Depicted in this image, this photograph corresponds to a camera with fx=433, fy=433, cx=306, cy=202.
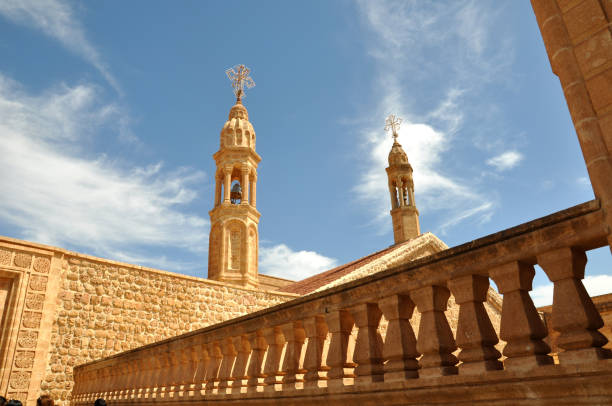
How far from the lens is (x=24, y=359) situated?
8.67 meters

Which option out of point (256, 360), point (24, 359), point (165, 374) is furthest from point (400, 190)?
point (256, 360)

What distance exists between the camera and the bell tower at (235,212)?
62.1ft

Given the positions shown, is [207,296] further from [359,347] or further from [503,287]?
[503,287]

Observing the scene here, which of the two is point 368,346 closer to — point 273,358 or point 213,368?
point 273,358

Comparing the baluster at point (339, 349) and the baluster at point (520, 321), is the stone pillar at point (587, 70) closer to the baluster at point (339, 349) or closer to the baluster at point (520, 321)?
the baluster at point (520, 321)

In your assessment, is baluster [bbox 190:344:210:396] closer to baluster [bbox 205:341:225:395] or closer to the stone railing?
baluster [bbox 205:341:225:395]

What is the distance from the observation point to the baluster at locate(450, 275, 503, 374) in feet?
7.30

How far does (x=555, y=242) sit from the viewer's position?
6.75ft

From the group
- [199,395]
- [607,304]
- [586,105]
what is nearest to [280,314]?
[199,395]

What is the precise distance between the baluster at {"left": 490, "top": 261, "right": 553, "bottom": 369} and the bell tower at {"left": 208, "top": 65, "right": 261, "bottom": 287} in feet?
55.5

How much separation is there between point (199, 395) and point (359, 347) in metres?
2.35

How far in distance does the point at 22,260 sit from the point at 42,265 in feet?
1.42

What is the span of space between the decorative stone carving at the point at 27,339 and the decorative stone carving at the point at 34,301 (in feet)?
1.64

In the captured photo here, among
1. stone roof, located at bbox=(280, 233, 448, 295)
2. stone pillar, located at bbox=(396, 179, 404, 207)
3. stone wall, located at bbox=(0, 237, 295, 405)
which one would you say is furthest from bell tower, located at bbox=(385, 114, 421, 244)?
stone wall, located at bbox=(0, 237, 295, 405)
